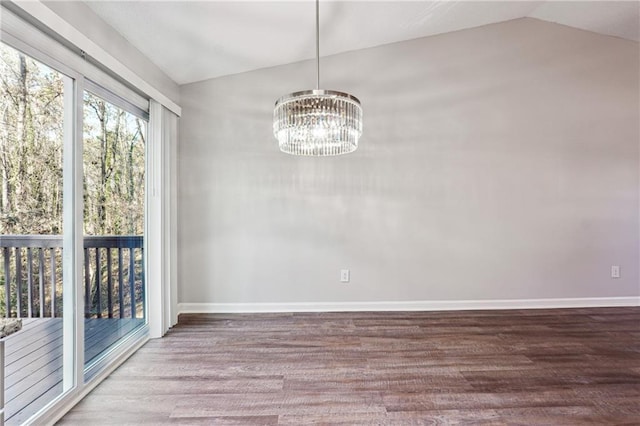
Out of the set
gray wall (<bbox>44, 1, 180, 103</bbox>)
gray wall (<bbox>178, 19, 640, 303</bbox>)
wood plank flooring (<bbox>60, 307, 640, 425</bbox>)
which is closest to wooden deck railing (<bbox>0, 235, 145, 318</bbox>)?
wood plank flooring (<bbox>60, 307, 640, 425</bbox>)

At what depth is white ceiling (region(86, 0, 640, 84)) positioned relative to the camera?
231cm

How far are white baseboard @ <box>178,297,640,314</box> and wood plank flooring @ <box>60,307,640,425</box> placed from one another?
0.22 m

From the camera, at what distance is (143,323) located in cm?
277

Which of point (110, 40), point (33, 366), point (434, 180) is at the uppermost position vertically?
point (110, 40)

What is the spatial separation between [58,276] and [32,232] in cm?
32

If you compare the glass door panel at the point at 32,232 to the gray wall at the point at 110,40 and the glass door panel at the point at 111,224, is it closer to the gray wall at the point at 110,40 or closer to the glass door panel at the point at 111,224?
the glass door panel at the point at 111,224

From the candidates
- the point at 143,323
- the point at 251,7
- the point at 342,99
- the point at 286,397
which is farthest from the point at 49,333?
the point at 251,7

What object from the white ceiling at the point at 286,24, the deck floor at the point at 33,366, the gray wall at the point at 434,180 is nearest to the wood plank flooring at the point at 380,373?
the deck floor at the point at 33,366

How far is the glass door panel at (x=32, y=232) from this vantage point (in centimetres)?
155

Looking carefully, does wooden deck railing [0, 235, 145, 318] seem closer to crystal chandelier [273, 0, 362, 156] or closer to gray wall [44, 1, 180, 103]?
gray wall [44, 1, 180, 103]

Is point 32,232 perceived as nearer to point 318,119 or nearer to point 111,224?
point 111,224

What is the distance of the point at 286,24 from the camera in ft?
8.63

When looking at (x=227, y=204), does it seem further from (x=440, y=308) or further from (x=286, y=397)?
(x=440, y=308)

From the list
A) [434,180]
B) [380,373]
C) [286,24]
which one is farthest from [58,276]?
[434,180]
